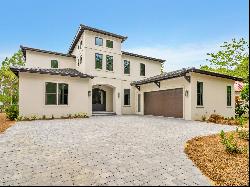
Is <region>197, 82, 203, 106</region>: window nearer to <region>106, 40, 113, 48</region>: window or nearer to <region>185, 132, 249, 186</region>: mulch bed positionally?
<region>185, 132, 249, 186</region>: mulch bed

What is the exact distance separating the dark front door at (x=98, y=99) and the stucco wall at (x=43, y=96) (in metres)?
5.14

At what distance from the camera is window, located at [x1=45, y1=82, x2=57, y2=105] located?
16203mm

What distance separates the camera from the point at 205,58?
29203 mm

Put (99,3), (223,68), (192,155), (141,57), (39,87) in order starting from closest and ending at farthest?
(192,155) < (99,3) < (39,87) < (141,57) < (223,68)

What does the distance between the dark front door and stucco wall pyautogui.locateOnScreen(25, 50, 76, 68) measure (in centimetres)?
420

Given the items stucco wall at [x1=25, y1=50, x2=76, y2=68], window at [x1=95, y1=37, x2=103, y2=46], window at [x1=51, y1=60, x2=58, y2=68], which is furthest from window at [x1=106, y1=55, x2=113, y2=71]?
window at [x1=51, y1=60, x2=58, y2=68]

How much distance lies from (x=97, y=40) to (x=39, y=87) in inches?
317

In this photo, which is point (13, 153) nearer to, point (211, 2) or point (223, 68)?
point (211, 2)

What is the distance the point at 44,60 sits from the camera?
70.8ft

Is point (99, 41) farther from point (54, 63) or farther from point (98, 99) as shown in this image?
point (98, 99)

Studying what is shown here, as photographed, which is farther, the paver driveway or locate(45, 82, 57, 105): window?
locate(45, 82, 57, 105): window

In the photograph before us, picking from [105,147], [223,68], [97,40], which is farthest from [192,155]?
[223,68]

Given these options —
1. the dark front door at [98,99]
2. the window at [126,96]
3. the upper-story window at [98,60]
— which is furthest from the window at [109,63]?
the dark front door at [98,99]

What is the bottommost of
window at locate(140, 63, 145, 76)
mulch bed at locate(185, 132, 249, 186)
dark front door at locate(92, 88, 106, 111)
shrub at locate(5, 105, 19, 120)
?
mulch bed at locate(185, 132, 249, 186)
